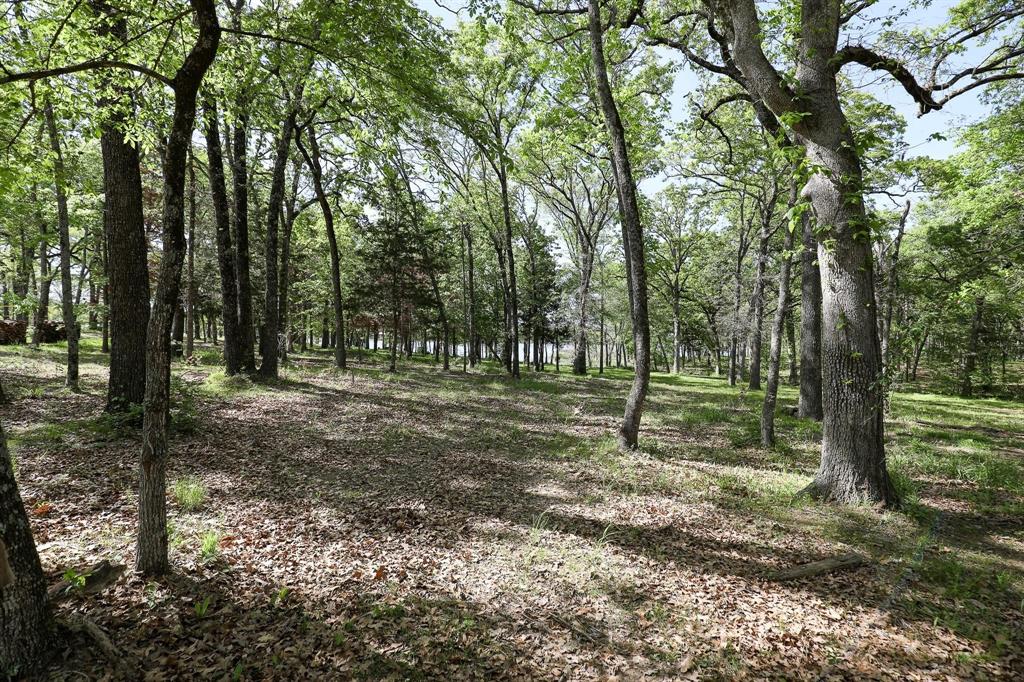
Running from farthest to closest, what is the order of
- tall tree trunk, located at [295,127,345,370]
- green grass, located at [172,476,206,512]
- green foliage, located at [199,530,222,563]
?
1. tall tree trunk, located at [295,127,345,370]
2. green grass, located at [172,476,206,512]
3. green foliage, located at [199,530,222,563]

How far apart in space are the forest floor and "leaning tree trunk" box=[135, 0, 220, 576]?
0.90m

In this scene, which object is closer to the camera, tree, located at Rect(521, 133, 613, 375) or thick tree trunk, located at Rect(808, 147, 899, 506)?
thick tree trunk, located at Rect(808, 147, 899, 506)

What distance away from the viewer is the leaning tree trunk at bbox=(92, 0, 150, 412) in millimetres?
7770

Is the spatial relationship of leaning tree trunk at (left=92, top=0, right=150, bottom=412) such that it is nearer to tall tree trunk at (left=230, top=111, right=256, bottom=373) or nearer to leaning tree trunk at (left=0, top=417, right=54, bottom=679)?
leaning tree trunk at (left=0, top=417, right=54, bottom=679)

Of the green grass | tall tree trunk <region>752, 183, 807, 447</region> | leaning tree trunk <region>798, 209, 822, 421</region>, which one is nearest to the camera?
the green grass

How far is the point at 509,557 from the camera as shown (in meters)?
4.96

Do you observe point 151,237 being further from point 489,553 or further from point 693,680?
point 693,680

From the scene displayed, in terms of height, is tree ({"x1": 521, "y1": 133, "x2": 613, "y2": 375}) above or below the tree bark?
above

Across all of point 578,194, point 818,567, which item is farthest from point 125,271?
point 578,194

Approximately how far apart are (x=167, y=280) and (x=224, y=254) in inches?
489

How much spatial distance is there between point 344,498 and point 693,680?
4.89m

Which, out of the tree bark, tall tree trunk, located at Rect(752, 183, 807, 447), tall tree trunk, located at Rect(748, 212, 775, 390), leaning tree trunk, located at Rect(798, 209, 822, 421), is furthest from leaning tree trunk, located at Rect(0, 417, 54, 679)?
leaning tree trunk, located at Rect(798, 209, 822, 421)

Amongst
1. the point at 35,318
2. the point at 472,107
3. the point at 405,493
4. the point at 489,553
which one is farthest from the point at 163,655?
the point at 35,318

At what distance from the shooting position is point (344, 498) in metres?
6.34
